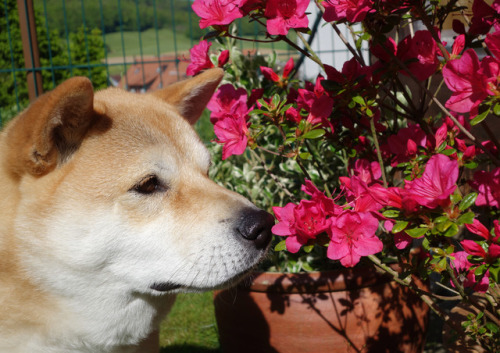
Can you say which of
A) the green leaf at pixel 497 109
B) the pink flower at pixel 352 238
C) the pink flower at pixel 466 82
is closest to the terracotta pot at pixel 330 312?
the pink flower at pixel 352 238

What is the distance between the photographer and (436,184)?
1485 mm

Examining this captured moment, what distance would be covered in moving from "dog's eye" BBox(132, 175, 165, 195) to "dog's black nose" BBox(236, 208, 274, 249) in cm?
33

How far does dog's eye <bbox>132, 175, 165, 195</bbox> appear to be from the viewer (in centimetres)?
199

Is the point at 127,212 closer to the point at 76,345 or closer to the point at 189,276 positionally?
the point at 189,276

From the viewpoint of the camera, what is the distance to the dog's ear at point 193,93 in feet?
8.00

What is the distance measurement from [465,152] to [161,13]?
22024 mm

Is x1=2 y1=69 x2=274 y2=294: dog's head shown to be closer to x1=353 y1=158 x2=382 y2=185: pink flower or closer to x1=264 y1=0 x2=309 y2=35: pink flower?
x1=353 y1=158 x2=382 y2=185: pink flower

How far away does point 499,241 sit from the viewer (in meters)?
1.51

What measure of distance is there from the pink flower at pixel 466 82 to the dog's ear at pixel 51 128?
1.11 m

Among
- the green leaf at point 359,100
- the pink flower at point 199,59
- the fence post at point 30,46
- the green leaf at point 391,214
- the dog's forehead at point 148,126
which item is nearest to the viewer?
the green leaf at point 391,214

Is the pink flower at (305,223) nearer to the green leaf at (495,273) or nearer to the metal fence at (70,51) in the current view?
the green leaf at (495,273)

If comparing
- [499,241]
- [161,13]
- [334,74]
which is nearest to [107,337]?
[334,74]

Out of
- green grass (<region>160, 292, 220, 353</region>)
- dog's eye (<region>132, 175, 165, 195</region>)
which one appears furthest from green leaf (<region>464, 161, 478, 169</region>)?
green grass (<region>160, 292, 220, 353</region>)

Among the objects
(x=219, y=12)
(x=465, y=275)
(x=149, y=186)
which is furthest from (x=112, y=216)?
(x=465, y=275)
